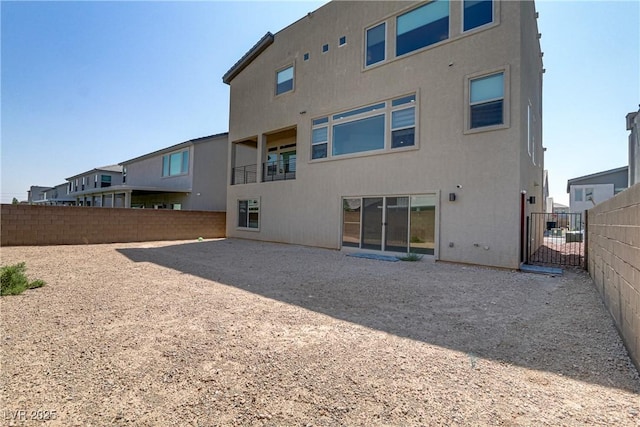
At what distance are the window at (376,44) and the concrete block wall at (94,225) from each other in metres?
11.5

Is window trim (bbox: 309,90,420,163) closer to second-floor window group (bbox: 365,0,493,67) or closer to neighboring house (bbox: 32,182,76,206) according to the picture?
second-floor window group (bbox: 365,0,493,67)

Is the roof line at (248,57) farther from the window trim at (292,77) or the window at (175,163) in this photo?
the window at (175,163)

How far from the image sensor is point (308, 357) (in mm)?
2916

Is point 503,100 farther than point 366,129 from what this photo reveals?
No

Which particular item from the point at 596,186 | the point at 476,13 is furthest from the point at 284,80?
the point at 596,186

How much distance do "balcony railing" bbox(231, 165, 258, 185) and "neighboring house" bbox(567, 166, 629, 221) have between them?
27.2 meters

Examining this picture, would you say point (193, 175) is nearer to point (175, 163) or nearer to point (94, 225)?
point (175, 163)

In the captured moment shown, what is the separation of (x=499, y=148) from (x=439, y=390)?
7.82m

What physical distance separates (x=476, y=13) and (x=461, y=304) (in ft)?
28.8

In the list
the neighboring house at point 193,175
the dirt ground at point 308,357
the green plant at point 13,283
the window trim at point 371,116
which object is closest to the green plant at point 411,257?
the window trim at point 371,116

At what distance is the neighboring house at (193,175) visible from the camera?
63.0 feet

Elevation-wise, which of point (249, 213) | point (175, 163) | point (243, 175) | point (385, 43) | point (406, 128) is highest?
point (385, 43)

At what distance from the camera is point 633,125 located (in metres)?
13.4

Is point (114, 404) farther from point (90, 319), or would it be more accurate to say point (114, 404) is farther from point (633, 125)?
point (633, 125)
